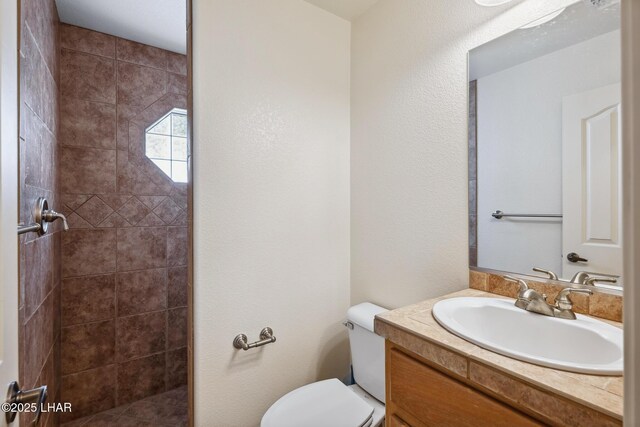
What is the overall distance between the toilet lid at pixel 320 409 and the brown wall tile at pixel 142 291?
4.63ft

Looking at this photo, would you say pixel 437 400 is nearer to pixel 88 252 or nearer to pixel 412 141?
pixel 412 141

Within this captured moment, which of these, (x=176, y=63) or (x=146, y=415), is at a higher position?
(x=176, y=63)

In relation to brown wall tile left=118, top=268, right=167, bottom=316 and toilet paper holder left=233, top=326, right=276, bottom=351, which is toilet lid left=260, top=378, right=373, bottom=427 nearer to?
toilet paper holder left=233, top=326, right=276, bottom=351

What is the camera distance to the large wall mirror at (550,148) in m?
0.92

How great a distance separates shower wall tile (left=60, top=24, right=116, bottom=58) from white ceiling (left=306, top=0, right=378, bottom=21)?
1.46 metres

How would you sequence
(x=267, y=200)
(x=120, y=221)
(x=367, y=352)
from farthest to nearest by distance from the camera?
(x=120, y=221), (x=267, y=200), (x=367, y=352)

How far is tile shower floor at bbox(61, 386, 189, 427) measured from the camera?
1.93 m

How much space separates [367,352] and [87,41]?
2637 millimetres

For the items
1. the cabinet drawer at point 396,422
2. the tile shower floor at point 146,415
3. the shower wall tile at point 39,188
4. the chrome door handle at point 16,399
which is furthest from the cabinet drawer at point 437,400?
the tile shower floor at point 146,415

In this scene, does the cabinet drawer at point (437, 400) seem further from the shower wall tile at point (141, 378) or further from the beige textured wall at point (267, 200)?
the shower wall tile at point (141, 378)

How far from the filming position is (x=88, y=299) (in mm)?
1986

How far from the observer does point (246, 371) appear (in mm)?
1480

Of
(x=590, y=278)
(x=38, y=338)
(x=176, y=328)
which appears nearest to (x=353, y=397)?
(x=590, y=278)

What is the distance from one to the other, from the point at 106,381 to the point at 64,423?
30 centimetres
